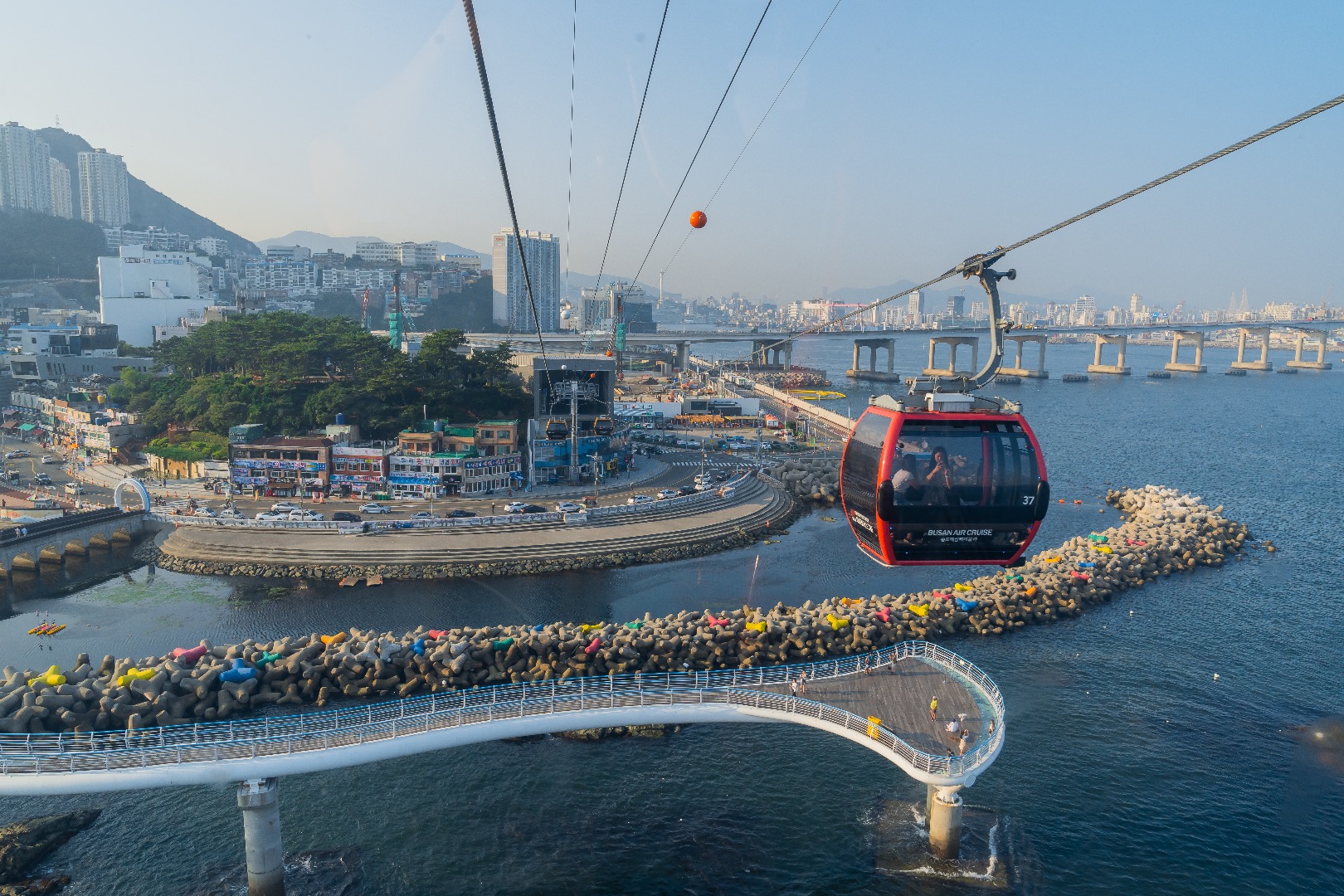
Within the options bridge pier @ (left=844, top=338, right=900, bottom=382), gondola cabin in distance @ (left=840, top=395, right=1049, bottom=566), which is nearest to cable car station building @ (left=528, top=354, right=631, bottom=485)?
gondola cabin in distance @ (left=840, top=395, right=1049, bottom=566)

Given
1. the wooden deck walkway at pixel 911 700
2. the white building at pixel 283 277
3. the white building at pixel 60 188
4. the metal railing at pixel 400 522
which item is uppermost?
the white building at pixel 60 188

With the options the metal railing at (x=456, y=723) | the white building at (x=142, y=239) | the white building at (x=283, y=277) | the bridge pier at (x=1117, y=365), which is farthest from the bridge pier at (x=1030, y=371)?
the white building at (x=142, y=239)

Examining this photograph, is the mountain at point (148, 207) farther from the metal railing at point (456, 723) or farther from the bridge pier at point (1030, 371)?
the metal railing at point (456, 723)

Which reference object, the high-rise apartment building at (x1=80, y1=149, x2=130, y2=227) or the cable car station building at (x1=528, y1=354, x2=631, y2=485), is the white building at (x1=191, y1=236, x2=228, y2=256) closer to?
the high-rise apartment building at (x1=80, y1=149, x2=130, y2=227)

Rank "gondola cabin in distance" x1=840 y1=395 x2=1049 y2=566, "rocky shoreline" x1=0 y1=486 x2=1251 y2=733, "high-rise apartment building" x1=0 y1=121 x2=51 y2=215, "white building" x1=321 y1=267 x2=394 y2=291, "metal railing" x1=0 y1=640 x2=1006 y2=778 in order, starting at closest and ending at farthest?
"gondola cabin in distance" x1=840 y1=395 x2=1049 y2=566, "metal railing" x1=0 y1=640 x2=1006 y2=778, "rocky shoreline" x1=0 y1=486 x2=1251 y2=733, "high-rise apartment building" x1=0 y1=121 x2=51 y2=215, "white building" x1=321 y1=267 x2=394 y2=291

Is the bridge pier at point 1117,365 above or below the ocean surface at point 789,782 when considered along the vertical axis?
above

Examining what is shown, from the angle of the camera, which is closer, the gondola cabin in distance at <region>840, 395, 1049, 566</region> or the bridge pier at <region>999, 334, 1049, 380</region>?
the gondola cabin in distance at <region>840, 395, 1049, 566</region>
